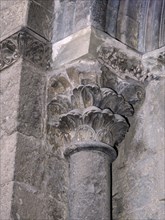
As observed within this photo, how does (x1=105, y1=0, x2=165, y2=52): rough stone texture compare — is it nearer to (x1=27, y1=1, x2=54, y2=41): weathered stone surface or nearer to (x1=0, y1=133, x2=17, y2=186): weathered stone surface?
(x1=27, y1=1, x2=54, y2=41): weathered stone surface

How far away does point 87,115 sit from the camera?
327cm

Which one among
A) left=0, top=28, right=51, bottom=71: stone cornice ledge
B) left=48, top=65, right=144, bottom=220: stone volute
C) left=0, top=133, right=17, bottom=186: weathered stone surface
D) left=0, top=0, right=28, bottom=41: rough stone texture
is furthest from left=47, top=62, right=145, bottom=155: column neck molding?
left=0, top=0, right=28, bottom=41: rough stone texture

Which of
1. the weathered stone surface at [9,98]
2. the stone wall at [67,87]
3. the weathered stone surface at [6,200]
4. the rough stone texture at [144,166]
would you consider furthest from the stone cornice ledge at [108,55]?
the weathered stone surface at [6,200]

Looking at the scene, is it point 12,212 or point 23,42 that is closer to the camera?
point 12,212

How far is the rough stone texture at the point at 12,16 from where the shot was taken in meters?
3.62

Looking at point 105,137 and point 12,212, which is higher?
point 105,137

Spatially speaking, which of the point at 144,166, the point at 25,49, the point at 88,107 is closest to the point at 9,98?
the point at 25,49

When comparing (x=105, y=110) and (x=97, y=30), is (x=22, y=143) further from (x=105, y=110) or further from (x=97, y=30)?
(x=97, y=30)

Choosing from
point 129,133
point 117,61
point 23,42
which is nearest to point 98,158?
point 129,133

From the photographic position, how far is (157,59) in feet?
11.7

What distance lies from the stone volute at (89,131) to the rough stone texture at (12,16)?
1.43 ft

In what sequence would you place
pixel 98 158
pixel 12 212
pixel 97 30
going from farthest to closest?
pixel 97 30 → pixel 98 158 → pixel 12 212

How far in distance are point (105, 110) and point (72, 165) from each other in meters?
0.37

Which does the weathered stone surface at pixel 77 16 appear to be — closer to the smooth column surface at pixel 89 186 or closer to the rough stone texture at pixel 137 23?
the rough stone texture at pixel 137 23
